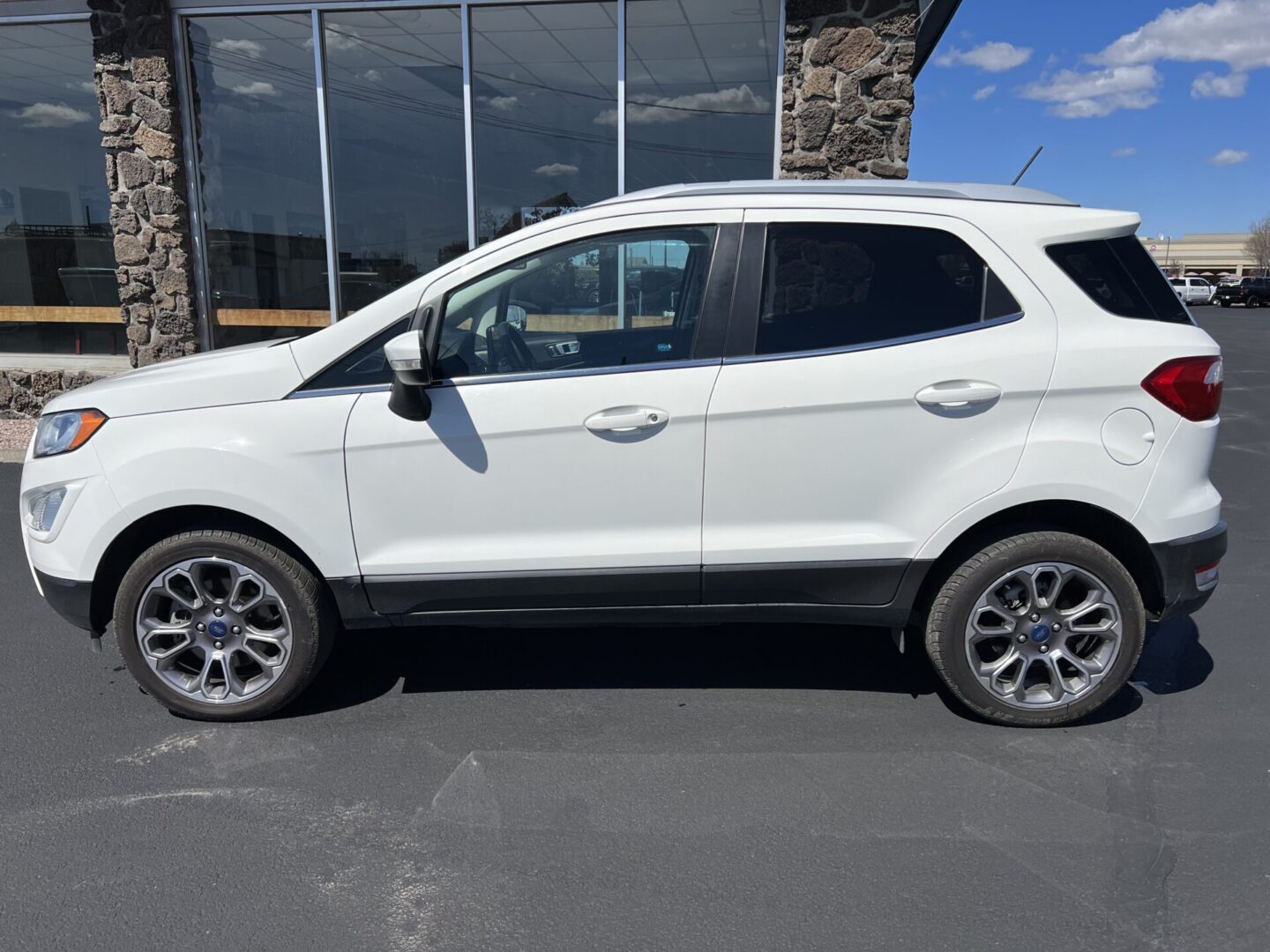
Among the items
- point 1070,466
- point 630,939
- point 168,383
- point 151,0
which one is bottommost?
point 630,939

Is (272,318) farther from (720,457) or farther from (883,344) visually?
(883,344)

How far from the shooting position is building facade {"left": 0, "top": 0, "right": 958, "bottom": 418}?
8.81 m

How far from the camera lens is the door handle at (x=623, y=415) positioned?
10.6 feet

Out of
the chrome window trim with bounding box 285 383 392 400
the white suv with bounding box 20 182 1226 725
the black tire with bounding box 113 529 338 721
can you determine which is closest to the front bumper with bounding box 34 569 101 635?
the white suv with bounding box 20 182 1226 725

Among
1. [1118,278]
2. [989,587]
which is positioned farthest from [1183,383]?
[989,587]

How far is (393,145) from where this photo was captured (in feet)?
31.1

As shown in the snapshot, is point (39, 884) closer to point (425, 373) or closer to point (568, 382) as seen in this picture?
point (425, 373)

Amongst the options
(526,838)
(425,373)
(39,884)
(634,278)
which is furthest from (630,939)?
(634,278)

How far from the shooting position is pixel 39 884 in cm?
260

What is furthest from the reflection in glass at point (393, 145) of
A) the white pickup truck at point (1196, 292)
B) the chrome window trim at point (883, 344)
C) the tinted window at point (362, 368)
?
the white pickup truck at point (1196, 292)

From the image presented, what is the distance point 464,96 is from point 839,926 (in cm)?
860

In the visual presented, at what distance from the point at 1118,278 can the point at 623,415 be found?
6.08ft

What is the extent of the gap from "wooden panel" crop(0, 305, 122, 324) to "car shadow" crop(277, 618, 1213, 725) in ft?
24.7

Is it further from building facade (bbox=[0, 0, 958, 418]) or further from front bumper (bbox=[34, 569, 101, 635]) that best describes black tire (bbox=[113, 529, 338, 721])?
building facade (bbox=[0, 0, 958, 418])
